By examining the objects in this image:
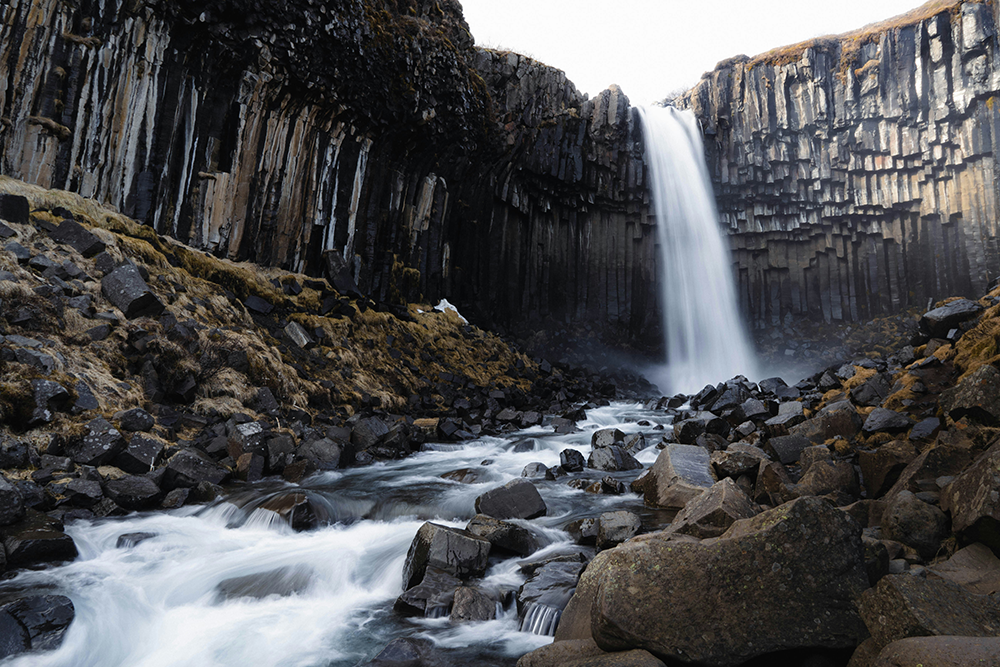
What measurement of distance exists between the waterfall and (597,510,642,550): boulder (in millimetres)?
26254

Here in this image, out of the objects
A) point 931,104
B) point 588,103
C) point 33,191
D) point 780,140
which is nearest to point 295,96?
point 33,191

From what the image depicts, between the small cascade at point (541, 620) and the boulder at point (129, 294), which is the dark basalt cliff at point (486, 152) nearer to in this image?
the boulder at point (129, 294)

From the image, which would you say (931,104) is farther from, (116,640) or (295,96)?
(116,640)

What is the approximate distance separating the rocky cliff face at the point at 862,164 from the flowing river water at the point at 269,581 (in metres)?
30.1

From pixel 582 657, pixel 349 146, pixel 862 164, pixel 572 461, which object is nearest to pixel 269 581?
pixel 582 657

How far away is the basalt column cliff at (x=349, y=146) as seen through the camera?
1274 cm

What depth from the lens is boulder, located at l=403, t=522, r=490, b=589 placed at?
5.00m

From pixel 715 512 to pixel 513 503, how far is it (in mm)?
2798

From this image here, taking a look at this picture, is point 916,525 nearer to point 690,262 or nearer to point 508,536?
point 508,536

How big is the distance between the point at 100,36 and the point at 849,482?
713 inches

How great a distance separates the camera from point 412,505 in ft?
24.5

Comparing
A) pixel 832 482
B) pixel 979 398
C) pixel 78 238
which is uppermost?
pixel 78 238

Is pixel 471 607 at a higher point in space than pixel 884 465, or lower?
lower

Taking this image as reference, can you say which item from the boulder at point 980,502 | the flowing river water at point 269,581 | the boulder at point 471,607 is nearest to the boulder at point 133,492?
the flowing river water at point 269,581
